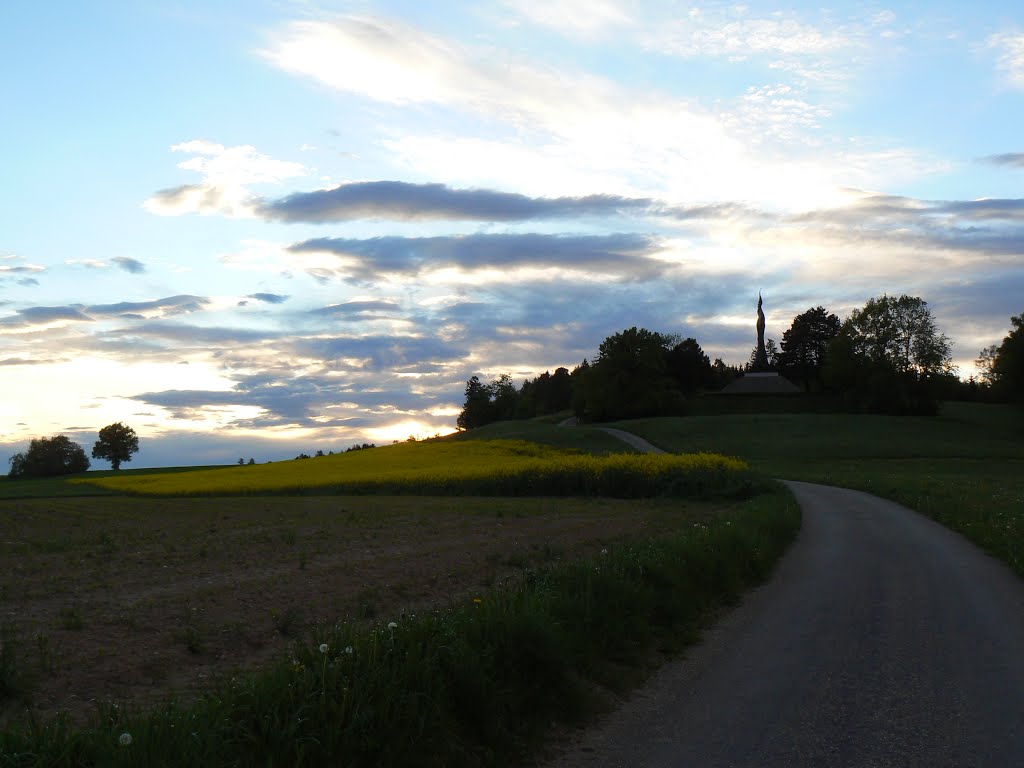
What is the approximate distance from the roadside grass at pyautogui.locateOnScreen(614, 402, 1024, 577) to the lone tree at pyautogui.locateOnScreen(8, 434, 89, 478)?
54930 mm

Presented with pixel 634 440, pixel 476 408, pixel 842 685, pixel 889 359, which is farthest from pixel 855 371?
pixel 842 685

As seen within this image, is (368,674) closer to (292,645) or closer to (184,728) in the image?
(184,728)

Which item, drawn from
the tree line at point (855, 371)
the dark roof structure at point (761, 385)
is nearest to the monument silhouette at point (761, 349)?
the dark roof structure at point (761, 385)

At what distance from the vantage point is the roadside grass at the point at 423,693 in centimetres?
517

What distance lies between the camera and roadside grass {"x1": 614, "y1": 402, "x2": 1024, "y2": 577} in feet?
79.8

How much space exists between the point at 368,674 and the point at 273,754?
3.57ft

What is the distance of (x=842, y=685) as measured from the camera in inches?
327

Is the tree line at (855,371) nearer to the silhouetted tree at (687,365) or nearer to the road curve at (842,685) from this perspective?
the silhouetted tree at (687,365)

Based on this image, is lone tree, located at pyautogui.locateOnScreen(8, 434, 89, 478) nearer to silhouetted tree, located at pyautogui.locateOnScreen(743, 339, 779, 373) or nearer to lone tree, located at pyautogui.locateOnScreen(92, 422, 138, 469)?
lone tree, located at pyautogui.locateOnScreen(92, 422, 138, 469)

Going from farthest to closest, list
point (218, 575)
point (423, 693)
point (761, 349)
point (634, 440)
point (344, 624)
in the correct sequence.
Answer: point (761, 349) < point (634, 440) < point (218, 575) < point (344, 624) < point (423, 693)

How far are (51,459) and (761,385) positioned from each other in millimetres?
98041

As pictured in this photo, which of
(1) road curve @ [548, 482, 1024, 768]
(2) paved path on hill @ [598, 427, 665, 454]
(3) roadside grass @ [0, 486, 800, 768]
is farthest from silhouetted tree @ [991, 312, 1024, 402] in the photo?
(3) roadside grass @ [0, 486, 800, 768]

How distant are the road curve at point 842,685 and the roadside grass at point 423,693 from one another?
525 mm

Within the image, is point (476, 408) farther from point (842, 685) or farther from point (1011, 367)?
point (842, 685)
